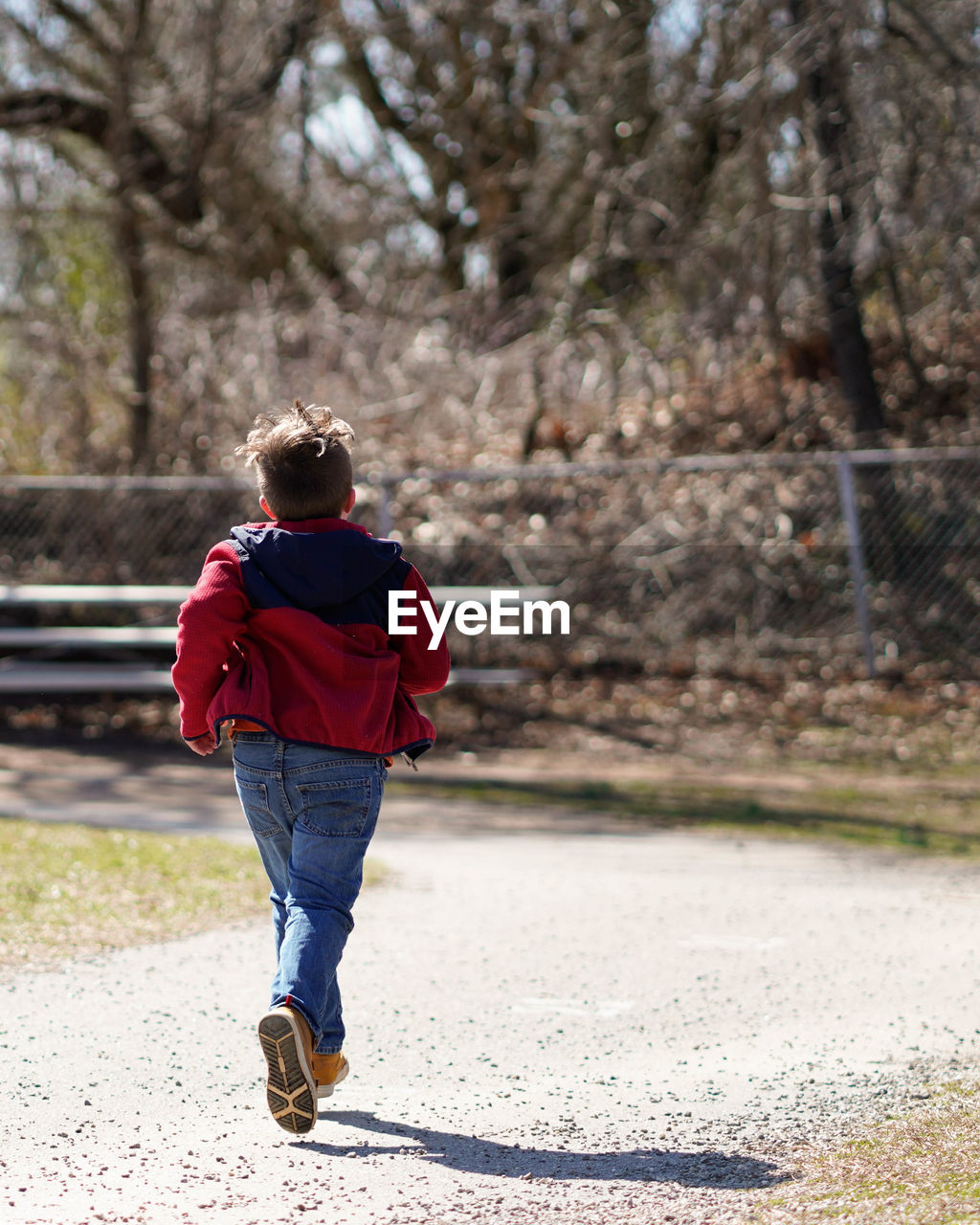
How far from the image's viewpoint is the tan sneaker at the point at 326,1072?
3404 millimetres

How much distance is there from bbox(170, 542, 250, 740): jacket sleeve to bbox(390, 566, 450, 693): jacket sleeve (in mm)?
386

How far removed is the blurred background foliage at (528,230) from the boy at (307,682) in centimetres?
873

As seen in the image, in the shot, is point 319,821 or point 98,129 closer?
point 319,821

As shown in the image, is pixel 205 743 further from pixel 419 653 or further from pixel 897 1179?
pixel 897 1179

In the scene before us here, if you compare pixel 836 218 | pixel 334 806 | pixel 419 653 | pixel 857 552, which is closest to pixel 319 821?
pixel 334 806

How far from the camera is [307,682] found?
3412 millimetres

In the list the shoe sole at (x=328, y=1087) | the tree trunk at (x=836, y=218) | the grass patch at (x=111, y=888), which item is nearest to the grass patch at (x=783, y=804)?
the grass patch at (x=111, y=888)

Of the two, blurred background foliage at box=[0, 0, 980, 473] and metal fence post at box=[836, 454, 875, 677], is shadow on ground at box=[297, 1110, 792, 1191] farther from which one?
blurred background foliage at box=[0, 0, 980, 473]

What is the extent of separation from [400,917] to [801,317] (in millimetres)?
8610

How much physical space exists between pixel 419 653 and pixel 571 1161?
120 cm

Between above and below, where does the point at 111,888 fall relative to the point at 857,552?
below

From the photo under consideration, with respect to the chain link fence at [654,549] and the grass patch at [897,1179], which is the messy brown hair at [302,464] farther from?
the chain link fence at [654,549]

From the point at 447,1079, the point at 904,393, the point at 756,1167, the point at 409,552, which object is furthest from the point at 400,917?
the point at 904,393

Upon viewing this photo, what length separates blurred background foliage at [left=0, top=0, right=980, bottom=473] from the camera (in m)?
11.4
